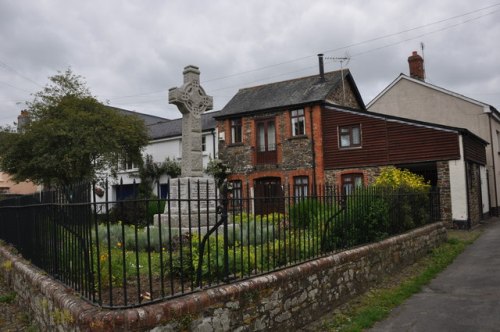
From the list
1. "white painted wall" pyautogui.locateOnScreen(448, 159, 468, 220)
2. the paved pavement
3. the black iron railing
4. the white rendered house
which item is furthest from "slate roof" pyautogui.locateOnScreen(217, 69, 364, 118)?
the paved pavement

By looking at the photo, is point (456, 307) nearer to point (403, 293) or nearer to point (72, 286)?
point (403, 293)

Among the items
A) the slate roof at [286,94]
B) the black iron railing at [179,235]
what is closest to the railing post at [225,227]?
the black iron railing at [179,235]

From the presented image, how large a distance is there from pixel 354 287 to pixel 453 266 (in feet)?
12.6

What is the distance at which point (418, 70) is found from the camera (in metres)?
26.3

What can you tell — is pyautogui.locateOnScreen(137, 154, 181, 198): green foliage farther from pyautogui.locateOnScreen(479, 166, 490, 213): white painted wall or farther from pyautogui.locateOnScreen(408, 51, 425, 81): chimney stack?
pyautogui.locateOnScreen(479, 166, 490, 213): white painted wall

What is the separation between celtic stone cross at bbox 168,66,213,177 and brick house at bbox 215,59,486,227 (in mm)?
6155

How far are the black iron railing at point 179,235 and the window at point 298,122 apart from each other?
40.2ft

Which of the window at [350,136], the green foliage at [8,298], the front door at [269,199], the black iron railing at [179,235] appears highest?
the window at [350,136]

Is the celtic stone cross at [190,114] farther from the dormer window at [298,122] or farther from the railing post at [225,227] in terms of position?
the dormer window at [298,122]

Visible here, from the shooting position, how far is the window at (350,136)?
68.2 feet

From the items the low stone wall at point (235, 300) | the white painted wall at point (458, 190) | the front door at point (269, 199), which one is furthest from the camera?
the white painted wall at point (458, 190)

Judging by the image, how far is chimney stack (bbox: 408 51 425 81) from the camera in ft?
86.4

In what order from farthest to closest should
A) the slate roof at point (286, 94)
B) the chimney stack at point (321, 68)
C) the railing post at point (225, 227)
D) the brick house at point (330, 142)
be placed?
the chimney stack at point (321, 68) < the slate roof at point (286, 94) < the brick house at point (330, 142) < the railing post at point (225, 227)

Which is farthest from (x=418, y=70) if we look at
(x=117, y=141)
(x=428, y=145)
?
(x=117, y=141)
